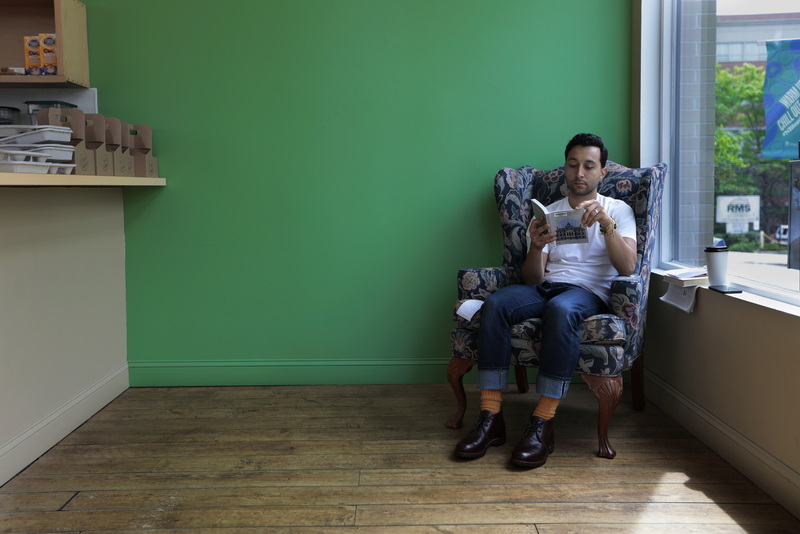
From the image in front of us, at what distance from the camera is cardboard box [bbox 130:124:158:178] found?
3182mm

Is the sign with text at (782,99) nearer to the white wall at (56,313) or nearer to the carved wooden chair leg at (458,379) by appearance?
the carved wooden chair leg at (458,379)

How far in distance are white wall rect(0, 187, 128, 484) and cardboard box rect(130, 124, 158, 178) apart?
20 cm

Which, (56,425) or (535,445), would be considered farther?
(56,425)

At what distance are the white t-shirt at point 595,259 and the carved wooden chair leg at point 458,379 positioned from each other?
1.63 ft

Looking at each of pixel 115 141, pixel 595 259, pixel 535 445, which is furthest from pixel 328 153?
pixel 535 445

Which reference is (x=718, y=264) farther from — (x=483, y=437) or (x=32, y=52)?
(x=32, y=52)

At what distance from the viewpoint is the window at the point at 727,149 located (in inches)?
91.7

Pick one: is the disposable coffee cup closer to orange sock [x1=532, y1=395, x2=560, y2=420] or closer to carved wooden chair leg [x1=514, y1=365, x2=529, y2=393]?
orange sock [x1=532, y1=395, x2=560, y2=420]

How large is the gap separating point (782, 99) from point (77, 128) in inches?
97.8

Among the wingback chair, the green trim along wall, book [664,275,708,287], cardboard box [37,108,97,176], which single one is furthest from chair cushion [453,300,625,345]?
cardboard box [37,108,97,176]

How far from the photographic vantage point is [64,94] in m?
3.28

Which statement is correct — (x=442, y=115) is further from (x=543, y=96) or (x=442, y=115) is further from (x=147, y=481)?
(x=147, y=481)

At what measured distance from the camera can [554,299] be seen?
2594mm

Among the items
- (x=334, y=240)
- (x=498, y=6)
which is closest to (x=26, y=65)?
(x=334, y=240)
